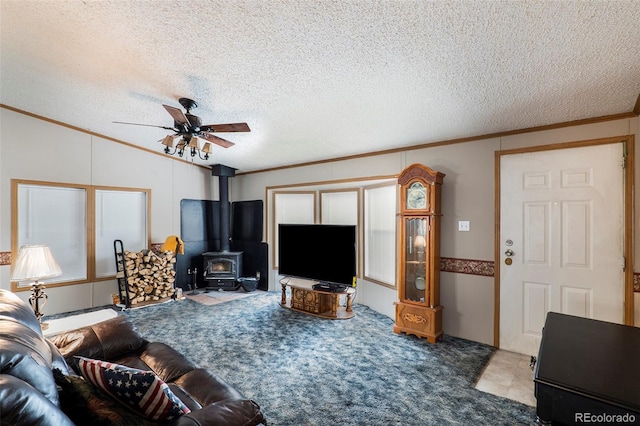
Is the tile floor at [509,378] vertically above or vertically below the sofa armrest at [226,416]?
below

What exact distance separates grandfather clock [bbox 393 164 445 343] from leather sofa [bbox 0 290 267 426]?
240 cm

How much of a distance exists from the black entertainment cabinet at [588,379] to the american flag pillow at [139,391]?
1362 mm

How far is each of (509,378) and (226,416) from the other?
8.29ft

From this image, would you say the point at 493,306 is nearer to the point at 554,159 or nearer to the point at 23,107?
the point at 554,159

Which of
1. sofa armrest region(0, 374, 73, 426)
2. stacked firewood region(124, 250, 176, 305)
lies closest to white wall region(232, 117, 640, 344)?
sofa armrest region(0, 374, 73, 426)

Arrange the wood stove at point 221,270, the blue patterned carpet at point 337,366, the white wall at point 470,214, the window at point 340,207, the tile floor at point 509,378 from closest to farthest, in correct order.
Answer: the blue patterned carpet at point 337,366
the tile floor at point 509,378
the white wall at point 470,214
the window at point 340,207
the wood stove at point 221,270

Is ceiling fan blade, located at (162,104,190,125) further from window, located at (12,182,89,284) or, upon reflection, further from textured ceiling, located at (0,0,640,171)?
window, located at (12,182,89,284)

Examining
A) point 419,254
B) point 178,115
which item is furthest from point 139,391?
point 419,254

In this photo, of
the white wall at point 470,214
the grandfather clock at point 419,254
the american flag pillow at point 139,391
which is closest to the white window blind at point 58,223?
the american flag pillow at point 139,391

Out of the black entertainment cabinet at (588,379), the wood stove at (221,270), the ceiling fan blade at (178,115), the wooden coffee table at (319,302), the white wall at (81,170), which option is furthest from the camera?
the wood stove at (221,270)

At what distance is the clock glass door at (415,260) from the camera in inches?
136

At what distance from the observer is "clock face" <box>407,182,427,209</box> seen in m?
3.41

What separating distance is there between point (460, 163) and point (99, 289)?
560 cm

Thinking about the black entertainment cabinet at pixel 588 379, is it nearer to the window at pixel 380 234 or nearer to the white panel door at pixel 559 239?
the white panel door at pixel 559 239
